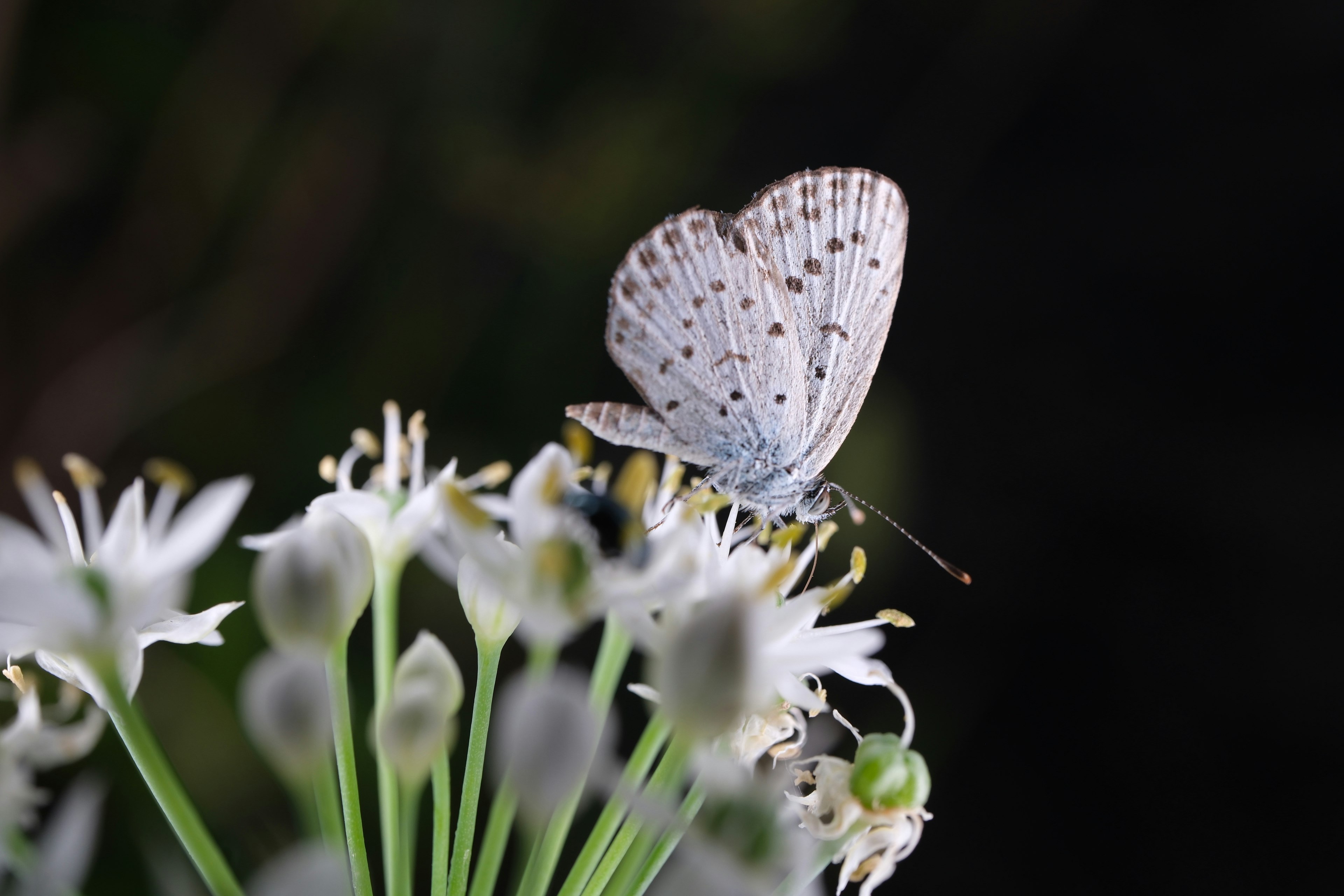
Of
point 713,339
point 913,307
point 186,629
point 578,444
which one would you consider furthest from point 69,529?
point 913,307

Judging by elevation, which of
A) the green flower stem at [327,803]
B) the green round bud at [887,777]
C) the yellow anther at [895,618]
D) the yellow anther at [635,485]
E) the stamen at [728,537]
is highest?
the yellow anther at [635,485]

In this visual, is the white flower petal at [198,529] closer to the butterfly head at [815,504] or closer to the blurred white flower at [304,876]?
the blurred white flower at [304,876]

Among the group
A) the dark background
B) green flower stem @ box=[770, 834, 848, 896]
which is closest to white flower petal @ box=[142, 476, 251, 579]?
green flower stem @ box=[770, 834, 848, 896]

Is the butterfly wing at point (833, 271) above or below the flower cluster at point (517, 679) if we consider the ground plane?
above

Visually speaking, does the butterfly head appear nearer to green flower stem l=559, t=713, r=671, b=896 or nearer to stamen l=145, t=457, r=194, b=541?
green flower stem l=559, t=713, r=671, b=896

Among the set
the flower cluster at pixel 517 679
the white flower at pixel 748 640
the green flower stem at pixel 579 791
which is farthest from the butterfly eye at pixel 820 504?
the green flower stem at pixel 579 791

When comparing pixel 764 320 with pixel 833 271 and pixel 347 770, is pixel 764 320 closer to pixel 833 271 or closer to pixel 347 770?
pixel 833 271

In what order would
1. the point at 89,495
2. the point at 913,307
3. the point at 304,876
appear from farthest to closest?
the point at 913,307 < the point at 89,495 < the point at 304,876
